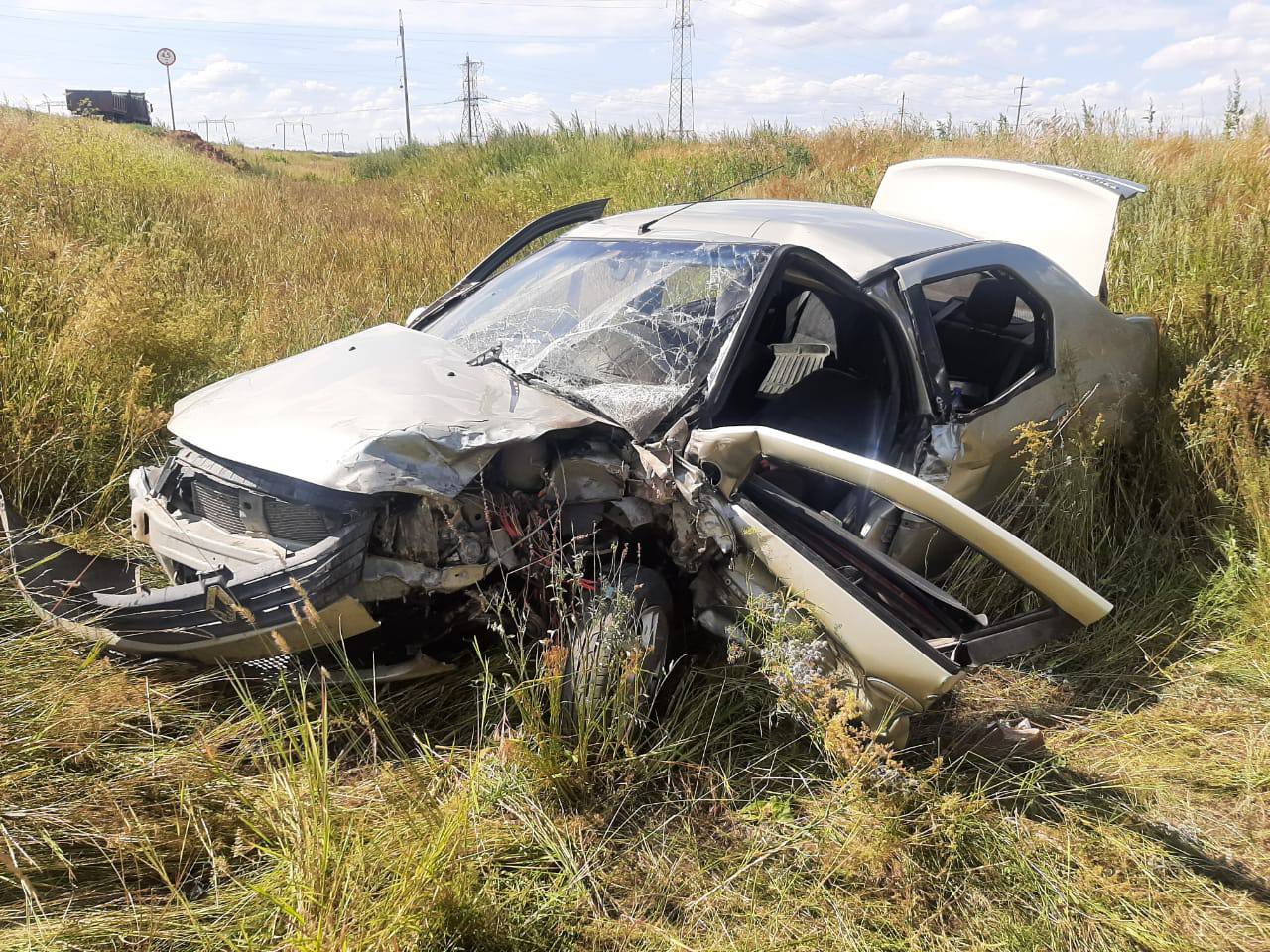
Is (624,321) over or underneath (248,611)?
over

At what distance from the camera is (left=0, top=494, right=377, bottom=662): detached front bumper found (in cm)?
223

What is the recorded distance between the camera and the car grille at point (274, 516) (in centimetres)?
239

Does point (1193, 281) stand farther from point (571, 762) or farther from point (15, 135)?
point (15, 135)

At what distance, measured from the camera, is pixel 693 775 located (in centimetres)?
263

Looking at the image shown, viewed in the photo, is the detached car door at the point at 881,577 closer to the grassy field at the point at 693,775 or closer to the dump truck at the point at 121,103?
the grassy field at the point at 693,775

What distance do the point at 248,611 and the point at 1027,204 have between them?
13.3 ft

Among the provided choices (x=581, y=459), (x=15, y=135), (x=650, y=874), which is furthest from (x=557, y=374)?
(x=15, y=135)

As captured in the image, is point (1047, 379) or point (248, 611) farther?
point (1047, 379)

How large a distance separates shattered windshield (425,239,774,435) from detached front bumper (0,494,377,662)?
96 centimetres

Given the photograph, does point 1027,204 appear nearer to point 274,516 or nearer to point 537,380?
point 537,380

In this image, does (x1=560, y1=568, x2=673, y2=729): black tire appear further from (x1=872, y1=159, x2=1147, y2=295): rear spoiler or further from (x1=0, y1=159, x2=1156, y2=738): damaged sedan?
(x1=872, y1=159, x2=1147, y2=295): rear spoiler

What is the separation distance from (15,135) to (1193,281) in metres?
9.49

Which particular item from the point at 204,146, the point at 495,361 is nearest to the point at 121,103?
the point at 204,146

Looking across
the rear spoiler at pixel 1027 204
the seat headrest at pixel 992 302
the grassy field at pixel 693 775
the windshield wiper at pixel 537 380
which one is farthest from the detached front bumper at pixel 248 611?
the rear spoiler at pixel 1027 204
